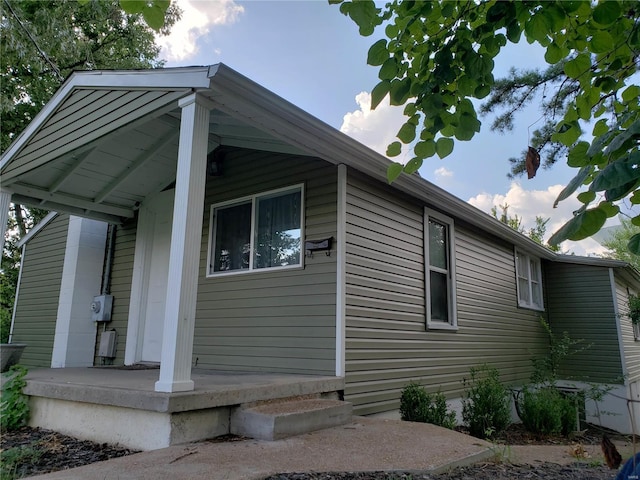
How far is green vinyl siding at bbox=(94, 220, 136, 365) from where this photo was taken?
22.6 feet

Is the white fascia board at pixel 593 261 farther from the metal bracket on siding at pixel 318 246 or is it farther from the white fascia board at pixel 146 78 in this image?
the white fascia board at pixel 146 78

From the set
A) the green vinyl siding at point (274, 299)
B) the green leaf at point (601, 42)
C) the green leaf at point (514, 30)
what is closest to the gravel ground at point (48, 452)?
the green vinyl siding at point (274, 299)

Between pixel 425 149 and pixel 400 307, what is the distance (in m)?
3.98

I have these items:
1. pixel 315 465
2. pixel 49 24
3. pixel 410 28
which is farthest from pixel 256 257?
pixel 49 24

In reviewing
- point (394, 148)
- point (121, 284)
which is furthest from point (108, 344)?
point (394, 148)

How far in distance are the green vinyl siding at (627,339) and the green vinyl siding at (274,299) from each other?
7.56 metres

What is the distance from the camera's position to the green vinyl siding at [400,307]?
5.01 metres

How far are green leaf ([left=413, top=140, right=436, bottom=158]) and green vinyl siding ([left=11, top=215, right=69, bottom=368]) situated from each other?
7.57 m

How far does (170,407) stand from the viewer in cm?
303

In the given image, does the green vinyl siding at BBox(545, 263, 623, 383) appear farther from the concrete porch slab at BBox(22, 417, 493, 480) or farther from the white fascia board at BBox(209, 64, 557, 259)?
the concrete porch slab at BBox(22, 417, 493, 480)

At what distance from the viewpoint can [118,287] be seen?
718 centimetres

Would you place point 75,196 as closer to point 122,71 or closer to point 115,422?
point 122,71

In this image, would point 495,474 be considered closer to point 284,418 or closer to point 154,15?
point 284,418

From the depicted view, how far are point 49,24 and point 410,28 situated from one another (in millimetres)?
12895
